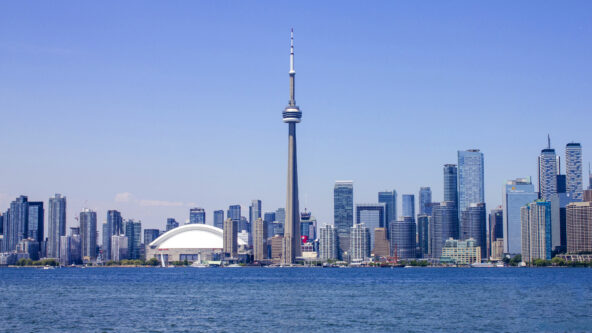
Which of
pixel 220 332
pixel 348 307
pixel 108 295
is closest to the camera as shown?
pixel 220 332

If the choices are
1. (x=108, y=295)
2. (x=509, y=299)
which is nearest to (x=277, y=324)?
(x=509, y=299)

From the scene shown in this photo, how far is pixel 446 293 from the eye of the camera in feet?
339

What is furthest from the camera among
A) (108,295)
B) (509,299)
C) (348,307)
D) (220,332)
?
(108,295)

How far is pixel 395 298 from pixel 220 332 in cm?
3851

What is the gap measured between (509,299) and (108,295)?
47.3m

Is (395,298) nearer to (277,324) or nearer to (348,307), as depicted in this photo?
(348,307)

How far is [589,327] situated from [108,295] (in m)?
60.4

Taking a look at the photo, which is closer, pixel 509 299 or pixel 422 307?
pixel 422 307

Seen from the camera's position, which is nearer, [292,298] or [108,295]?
[292,298]

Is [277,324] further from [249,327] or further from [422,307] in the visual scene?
[422,307]

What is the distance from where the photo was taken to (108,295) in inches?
3959

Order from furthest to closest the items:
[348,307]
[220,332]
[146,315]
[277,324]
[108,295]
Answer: [108,295], [348,307], [146,315], [277,324], [220,332]

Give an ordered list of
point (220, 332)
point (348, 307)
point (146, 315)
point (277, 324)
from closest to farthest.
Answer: point (220, 332)
point (277, 324)
point (146, 315)
point (348, 307)

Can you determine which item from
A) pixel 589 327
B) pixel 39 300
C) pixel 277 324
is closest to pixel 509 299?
pixel 589 327
